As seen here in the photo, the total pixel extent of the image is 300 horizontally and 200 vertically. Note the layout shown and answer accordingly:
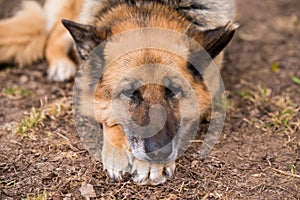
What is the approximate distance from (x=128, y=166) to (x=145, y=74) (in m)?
0.89

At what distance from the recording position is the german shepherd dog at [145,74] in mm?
4121

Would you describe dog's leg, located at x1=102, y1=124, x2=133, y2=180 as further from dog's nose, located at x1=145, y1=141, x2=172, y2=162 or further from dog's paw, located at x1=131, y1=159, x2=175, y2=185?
dog's nose, located at x1=145, y1=141, x2=172, y2=162

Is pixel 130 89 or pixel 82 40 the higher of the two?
pixel 82 40

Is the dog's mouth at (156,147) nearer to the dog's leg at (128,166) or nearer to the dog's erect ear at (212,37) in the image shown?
the dog's leg at (128,166)

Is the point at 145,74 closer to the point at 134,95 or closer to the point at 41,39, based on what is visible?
the point at 134,95

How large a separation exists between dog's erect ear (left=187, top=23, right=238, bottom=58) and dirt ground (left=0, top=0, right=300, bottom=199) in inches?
40.3

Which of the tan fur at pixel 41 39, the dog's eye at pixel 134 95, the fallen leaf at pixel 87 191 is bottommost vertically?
the fallen leaf at pixel 87 191

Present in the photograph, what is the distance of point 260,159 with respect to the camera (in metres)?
4.54

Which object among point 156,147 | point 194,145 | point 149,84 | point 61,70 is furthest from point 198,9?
point 61,70

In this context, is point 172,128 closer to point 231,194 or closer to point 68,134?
point 231,194

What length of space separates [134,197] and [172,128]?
0.71 metres

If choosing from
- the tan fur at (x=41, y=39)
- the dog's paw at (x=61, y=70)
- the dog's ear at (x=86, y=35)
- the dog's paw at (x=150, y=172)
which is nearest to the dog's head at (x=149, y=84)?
the dog's ear at (x=86, y=35)

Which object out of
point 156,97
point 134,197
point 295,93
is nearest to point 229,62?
point 295,93

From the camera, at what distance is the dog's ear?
4.31m
